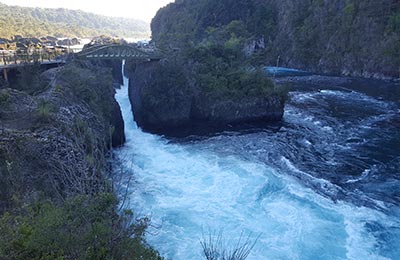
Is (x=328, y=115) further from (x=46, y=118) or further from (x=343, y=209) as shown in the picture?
(x=46, y=118)

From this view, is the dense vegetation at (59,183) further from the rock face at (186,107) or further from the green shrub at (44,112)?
the rock face at (186,107)

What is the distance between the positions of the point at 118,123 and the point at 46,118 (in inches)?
417

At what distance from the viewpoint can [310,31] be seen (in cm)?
7281

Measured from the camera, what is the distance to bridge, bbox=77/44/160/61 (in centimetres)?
2919

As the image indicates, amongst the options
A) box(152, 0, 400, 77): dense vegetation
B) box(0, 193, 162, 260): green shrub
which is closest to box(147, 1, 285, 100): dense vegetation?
box(152, 0, 400, 77): dense vegetation

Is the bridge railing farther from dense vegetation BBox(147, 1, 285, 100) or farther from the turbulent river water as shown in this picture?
dense vegetation BBox(147, 1, 285, 100)

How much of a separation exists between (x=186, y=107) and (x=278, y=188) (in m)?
14.2

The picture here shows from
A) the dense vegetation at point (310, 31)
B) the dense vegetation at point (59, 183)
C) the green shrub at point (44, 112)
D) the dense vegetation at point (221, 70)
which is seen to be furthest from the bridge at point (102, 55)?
the green shrub at point (44, 112)

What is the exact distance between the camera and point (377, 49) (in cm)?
5797

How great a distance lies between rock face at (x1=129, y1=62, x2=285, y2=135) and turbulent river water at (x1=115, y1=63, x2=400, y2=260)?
5.70 feet

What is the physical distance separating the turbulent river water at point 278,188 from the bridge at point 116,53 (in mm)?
6238

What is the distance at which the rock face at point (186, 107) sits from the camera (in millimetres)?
28375

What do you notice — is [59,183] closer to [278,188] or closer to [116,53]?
[278,188]

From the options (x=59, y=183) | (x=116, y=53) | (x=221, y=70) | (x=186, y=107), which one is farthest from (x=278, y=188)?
(x=116, y=53)
